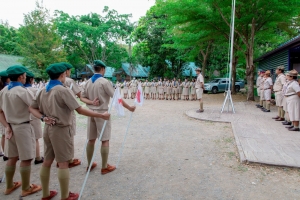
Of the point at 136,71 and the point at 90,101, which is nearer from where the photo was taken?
the point at 90,101

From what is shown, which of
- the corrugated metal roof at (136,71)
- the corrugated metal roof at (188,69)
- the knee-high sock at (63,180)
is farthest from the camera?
the corrugated metal roof at (136,71)

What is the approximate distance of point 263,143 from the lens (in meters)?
5.65

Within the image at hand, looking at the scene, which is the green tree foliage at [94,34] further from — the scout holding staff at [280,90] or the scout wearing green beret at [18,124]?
the scout wearing green beret at [18,124]

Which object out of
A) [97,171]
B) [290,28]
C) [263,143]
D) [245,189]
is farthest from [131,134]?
[290,28]

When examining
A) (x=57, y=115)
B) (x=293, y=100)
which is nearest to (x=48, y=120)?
(x=57, y=115)

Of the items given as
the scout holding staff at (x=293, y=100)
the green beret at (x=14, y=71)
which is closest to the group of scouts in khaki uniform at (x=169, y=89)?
the scout holding staff at (x=293, y=100)

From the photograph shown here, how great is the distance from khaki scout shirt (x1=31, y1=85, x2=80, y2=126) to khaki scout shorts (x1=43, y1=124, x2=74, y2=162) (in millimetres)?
93

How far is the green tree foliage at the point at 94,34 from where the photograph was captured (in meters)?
28.1

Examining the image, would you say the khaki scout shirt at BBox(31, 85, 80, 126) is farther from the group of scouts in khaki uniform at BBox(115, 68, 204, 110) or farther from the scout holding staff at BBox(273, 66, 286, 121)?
the group of scouts in khaki uniform at BBox(115, 68, 204, 110)

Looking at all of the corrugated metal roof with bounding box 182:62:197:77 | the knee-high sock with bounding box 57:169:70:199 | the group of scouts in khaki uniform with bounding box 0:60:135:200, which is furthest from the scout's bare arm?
the corrugated metal roof with bounding box 182:62:197:77

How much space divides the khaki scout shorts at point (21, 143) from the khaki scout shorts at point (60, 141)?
1.80 feet

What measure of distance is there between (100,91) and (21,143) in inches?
57.2

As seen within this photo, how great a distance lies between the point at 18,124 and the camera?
11.2ft

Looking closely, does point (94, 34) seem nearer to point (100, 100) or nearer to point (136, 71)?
point (136, 71)
